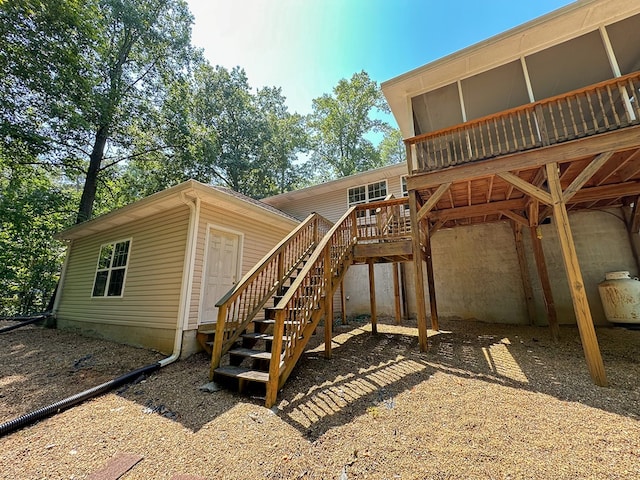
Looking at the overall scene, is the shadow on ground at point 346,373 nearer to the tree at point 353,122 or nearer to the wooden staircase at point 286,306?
the wooden staircase at point 286,306

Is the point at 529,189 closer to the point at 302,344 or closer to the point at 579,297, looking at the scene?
the point at 579,297

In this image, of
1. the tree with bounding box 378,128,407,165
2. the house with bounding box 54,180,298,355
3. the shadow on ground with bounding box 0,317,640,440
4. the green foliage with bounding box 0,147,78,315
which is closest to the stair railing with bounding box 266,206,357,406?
the shadow on ground with bounding box 0,317,640,440

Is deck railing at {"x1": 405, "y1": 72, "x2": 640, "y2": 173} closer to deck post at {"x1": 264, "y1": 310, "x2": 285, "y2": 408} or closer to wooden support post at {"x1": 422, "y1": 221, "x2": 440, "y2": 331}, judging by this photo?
wooden support post at {"x1": 422, "y1": 221, "x2": 440, "y2": 331}

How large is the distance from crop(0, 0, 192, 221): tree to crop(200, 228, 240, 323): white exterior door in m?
8.63

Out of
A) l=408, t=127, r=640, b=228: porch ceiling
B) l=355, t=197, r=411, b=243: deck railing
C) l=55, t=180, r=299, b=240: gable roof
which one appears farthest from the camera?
l=355, t=197, r=411, b=243: deck railing

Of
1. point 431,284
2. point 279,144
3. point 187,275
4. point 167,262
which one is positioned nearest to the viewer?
point 187,275

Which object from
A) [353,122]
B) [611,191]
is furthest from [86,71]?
[611,191]

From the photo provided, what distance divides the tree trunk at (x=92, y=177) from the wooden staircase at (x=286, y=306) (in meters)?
10.5

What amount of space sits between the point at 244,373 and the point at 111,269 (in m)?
6.00

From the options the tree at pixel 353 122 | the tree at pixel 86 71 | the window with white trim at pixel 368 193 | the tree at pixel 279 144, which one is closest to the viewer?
the tree at pixel 86 71

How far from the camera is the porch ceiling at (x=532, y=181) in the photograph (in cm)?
400

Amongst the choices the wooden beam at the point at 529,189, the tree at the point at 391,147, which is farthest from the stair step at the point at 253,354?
the tree at the point at 391,147

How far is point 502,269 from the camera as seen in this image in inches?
299

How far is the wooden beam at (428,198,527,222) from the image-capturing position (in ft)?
20.5
